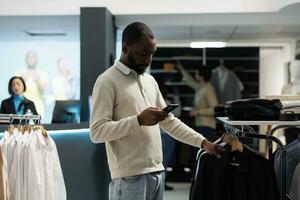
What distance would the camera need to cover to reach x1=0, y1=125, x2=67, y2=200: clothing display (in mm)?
2182

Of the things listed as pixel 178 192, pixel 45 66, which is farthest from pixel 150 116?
pixel 45 66

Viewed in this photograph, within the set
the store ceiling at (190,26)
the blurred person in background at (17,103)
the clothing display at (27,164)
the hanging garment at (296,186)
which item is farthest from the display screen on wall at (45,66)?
the hanging garment at (296,186)

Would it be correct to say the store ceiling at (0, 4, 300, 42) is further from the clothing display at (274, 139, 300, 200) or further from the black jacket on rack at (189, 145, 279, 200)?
the black jacket on rack at (189, 145, 279, 200)

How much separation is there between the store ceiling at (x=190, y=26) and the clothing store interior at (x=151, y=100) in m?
0.02

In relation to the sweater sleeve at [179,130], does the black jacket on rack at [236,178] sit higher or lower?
lower

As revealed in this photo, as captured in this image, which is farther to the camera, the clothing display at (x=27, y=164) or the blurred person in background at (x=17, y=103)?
the blurred person in background at (x=17, y=103)

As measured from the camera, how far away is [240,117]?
204cm

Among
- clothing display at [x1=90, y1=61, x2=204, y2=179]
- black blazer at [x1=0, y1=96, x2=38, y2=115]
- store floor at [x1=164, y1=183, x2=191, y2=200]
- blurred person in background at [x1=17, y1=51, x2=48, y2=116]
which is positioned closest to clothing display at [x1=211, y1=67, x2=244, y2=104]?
store floor at [x1=164, y1=183, x2=191, y2=200]

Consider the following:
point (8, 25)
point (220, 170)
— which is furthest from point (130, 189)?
point (8, 25)

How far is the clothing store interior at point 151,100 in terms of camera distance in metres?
2.02

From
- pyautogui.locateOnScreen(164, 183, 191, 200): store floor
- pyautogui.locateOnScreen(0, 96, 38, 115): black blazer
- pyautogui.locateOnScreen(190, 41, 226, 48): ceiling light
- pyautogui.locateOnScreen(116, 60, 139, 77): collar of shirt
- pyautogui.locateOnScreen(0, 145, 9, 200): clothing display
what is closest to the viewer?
pyautogui.locateOnScreen(0, 145, 9, 200): clothing display

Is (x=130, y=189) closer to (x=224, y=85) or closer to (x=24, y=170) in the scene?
(x=24, y=170)

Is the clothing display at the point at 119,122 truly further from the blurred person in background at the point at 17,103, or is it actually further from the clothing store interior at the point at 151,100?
the blurred person in background at the point at 17,103

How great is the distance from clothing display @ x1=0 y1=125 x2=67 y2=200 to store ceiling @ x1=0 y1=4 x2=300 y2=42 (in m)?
3.70
